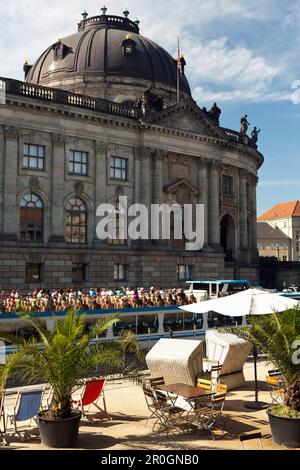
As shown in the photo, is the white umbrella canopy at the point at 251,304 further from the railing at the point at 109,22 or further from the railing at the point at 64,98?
the railing at the point at 109,22

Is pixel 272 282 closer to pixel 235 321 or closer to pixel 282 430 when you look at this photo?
pixel 235 321

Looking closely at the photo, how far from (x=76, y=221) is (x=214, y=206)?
603 inches

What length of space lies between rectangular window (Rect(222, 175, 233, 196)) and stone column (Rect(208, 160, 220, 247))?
274 cm

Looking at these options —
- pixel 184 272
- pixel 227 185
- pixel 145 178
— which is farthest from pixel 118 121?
pixel 227 185

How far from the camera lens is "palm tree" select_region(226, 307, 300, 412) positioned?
11516 millimetres

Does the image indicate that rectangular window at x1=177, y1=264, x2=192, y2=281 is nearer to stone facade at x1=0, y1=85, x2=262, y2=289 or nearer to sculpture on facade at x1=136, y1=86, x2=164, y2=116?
stone facade at x1=0, y1=85, x2=262, y2=289

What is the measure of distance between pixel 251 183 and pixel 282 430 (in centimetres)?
5274

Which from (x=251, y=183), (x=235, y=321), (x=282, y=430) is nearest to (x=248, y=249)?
(x=251, y=183)

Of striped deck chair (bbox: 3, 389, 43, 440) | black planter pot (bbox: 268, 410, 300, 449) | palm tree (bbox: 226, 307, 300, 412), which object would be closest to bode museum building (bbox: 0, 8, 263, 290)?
striped deck chair (bbox: 3, 389, 43, 440)

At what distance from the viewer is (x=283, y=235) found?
12538cm

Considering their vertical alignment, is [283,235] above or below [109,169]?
below

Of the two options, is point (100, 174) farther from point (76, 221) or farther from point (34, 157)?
point (34, 157)

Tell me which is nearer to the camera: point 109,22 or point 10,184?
point 10,184

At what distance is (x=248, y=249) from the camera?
5909 centimetres
